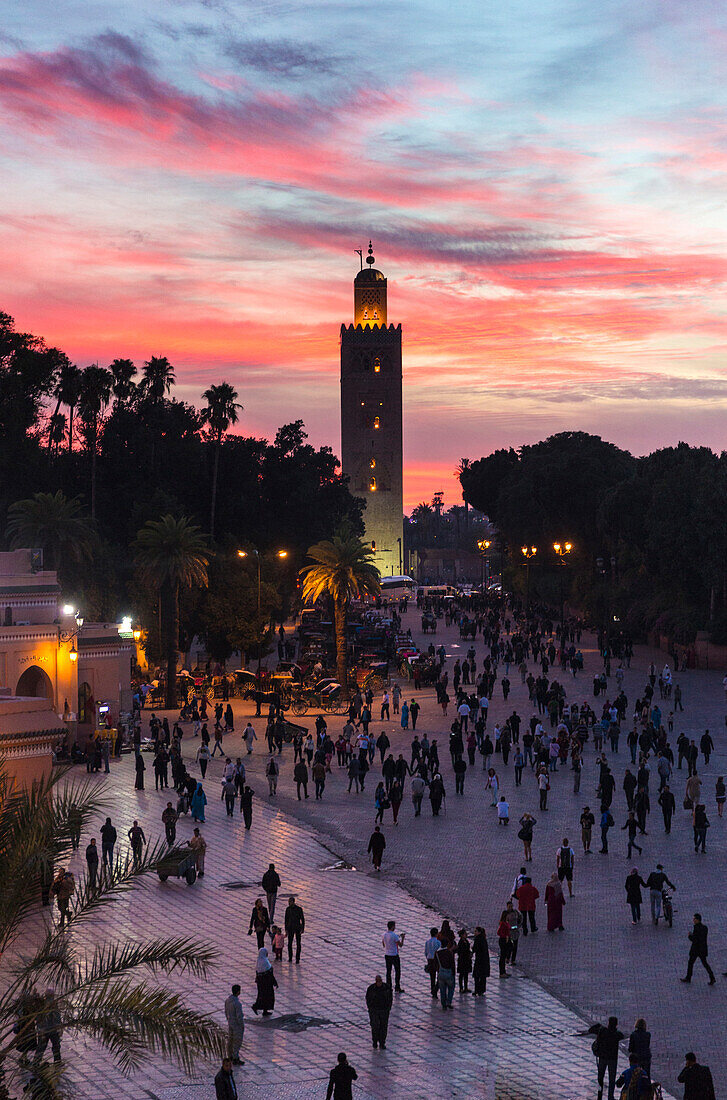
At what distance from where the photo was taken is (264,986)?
51.3 feet

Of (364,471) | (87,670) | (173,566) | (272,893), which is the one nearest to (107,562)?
(173,566)

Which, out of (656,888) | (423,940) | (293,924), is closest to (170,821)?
(293,924)

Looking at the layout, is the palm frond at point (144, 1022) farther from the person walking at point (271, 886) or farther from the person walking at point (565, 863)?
the person walking at point (565, 863)

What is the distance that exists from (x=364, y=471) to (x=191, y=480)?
47.1 metres

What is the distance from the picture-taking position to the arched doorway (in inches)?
1484

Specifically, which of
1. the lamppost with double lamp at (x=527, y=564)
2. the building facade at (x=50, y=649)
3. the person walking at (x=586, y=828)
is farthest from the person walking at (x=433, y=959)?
the lamppost with double lamp at (x=527, y=564)

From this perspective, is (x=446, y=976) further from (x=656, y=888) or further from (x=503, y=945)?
(x=656, y=888)

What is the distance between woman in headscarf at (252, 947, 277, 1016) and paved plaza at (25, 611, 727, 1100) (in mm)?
207

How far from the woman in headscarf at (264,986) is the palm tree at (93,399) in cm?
5655

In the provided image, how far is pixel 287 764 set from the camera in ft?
114

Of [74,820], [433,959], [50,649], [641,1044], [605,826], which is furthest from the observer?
[50,649]

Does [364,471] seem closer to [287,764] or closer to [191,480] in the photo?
[191,480]

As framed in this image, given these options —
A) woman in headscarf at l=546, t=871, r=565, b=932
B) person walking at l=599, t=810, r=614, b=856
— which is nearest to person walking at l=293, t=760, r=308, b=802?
person walking at l=599, t=810, r=614, b=856

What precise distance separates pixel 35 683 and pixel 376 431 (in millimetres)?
90269
